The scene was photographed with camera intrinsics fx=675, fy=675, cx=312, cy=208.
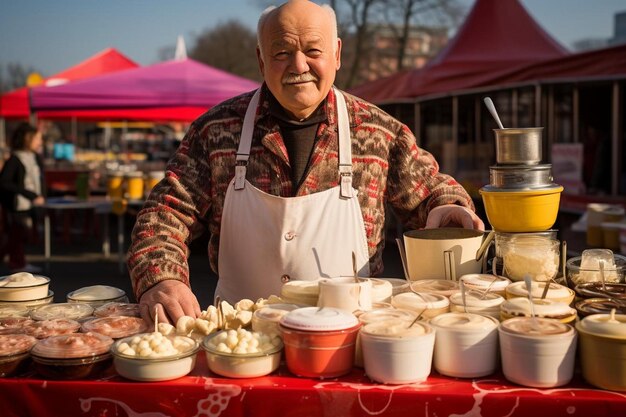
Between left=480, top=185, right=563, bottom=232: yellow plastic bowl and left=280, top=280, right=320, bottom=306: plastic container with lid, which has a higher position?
left=480, top=185, right=563, bottom=232: yellow plastic bowl

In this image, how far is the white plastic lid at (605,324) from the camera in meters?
1.49

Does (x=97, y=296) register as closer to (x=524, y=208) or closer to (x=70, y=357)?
(x=70, y=357)

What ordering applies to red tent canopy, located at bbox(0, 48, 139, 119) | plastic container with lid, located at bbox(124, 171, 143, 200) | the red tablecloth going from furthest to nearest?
1. red tent canopy, located at bbox(0, 48, 139, 119)
2. plastic container with lid, located at bbox(124, 171, 143, 200)
3. the red tablecloth

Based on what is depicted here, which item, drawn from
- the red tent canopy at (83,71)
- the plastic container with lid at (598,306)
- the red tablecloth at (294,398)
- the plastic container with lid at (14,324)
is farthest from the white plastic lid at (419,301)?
the red tent canopy at (83,71)

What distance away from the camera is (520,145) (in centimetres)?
197

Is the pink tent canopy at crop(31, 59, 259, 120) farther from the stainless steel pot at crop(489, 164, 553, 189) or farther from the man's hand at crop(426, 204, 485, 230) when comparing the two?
the stainless steel pot at crop(489, 164, 553, 189)

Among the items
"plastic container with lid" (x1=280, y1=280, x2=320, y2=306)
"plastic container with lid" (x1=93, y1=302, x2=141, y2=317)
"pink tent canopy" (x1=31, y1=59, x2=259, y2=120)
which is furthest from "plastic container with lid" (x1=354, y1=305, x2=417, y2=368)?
"pink tent canopy" (x1=31, y1=59, x2=259, y2=120)

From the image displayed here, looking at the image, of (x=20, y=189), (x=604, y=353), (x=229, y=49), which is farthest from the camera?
(x=229, y=49)

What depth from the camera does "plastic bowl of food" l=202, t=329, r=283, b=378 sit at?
1575 millimetres

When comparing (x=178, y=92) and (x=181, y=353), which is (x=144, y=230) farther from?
(x=178, y=92)

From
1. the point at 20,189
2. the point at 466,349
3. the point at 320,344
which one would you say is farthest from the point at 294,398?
the point at 20,189

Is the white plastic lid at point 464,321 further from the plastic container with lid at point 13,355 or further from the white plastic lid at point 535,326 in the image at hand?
the plastic container with lid at point 13,355

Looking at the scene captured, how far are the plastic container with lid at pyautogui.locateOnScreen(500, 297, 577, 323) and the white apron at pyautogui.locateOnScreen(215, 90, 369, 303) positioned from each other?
0.72 metres

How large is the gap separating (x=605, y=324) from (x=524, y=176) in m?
0.59
